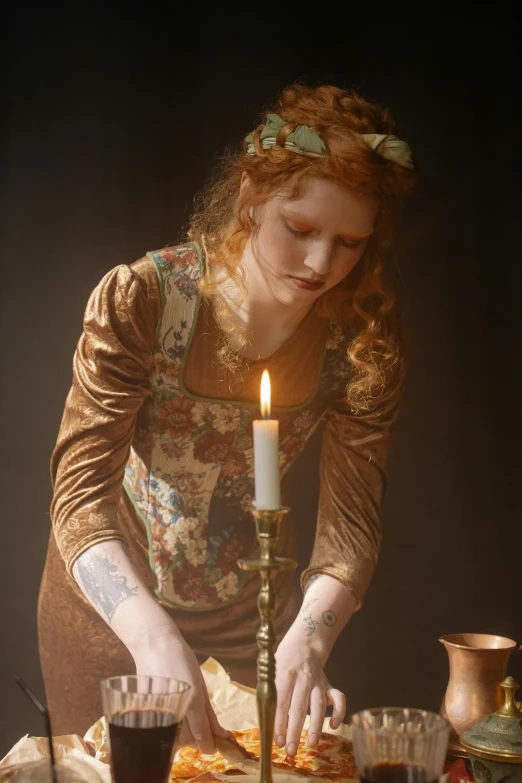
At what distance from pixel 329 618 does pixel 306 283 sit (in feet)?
1.88

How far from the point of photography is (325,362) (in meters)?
1.72

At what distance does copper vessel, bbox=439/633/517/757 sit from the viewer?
4.16 feet

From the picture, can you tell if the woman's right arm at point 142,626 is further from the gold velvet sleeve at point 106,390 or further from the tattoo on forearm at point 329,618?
the tattoo on forearm at point 329,618

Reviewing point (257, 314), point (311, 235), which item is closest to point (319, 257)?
point (311, 235)

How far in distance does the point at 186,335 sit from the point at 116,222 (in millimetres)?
301

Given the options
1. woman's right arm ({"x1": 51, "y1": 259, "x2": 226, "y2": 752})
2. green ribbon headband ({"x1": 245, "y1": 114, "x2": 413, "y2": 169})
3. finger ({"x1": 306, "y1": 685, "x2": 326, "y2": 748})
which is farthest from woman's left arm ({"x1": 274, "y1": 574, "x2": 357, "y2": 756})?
green ribbon headband ({"x1": 245, "y1": 114, "x2": 413, "y2": 169})

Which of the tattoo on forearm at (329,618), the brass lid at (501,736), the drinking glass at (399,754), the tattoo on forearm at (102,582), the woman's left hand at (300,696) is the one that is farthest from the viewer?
the tattoo on forearm at (329,618)

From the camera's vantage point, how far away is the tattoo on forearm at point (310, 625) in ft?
A: 4.72

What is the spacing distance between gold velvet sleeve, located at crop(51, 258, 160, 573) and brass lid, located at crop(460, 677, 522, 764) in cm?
68

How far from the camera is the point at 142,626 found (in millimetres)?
1317

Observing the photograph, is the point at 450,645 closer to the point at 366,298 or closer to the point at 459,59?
the point at 366,298

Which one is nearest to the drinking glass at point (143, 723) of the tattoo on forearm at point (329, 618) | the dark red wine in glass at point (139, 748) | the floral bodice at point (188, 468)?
the dark red wine in glass at point (139, 748)

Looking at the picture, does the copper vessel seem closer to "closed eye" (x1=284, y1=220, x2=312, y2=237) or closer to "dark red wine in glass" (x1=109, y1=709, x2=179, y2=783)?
"dark red wine in glass" (x1=109, y1=709, x2=179, y2=783)

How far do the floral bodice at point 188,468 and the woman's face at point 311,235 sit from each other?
0.47 ft
